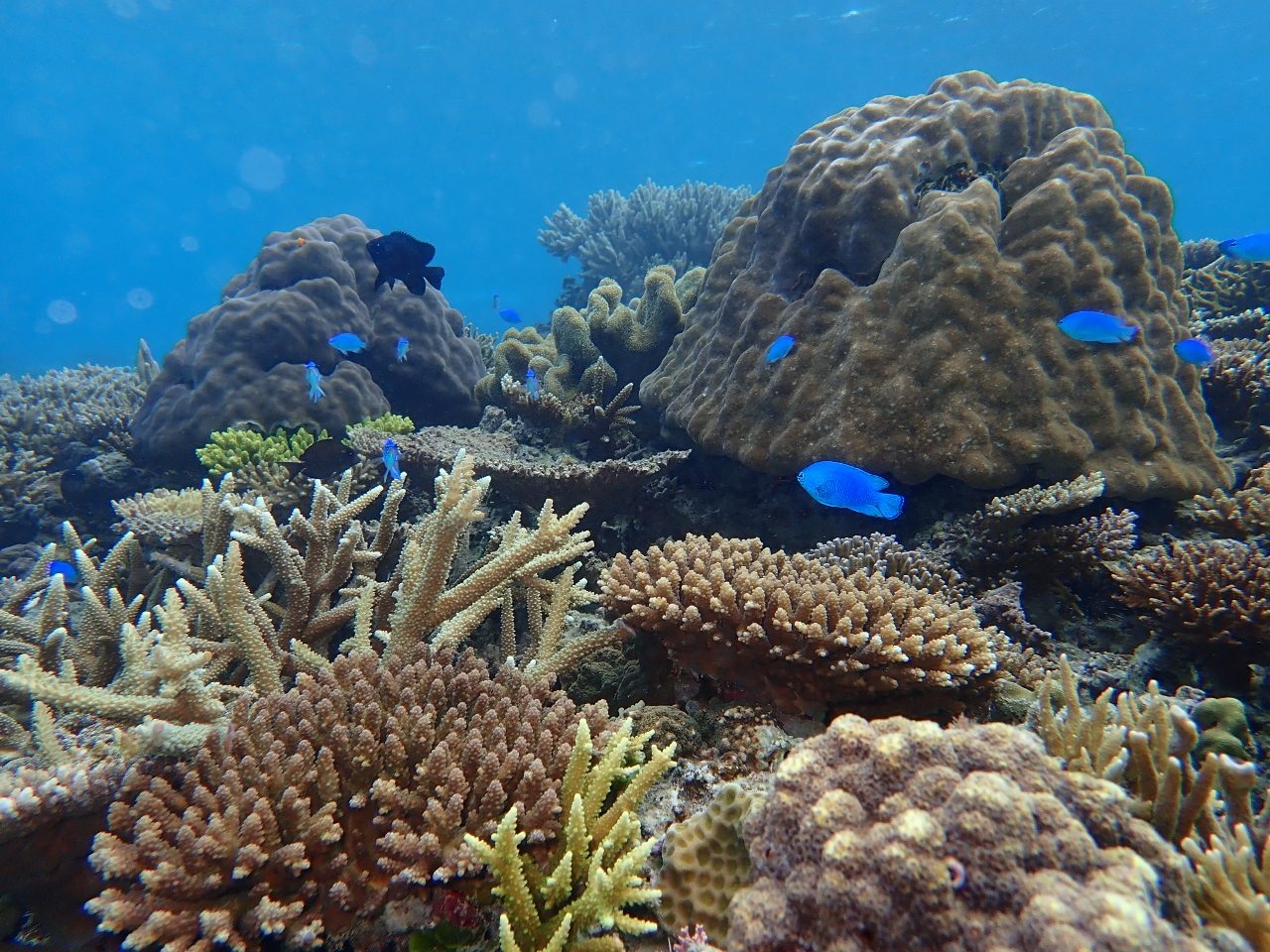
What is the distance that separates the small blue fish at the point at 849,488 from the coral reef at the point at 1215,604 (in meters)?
1.53

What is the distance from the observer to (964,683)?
2.62m

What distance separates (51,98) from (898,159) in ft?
388

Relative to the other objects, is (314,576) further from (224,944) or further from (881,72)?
(881,72)

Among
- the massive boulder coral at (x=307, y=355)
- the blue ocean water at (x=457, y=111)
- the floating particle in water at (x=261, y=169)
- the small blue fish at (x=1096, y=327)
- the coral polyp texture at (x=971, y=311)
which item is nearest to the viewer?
the small blue fish at (x=1096, y=327)

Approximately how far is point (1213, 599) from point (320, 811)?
4126 millimetres

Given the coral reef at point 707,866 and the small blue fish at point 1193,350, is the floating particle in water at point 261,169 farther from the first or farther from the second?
the coral reef at point 707,866

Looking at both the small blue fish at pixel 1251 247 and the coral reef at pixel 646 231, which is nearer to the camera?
the small blue fish at pixel 1251 247

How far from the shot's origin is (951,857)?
1.23 meters

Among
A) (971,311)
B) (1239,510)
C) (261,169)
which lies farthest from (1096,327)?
(261,169)

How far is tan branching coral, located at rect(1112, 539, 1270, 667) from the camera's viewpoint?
2.97 m

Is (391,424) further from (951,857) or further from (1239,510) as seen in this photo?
(1239,510)

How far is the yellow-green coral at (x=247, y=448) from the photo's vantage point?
5996 millimetres

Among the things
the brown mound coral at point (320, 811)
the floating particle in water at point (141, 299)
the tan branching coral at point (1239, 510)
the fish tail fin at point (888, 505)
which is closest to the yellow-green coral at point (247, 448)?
the brown mound coral at point (320, 811)

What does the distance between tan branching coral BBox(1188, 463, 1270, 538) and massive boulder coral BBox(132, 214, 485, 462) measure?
7.45 metres
